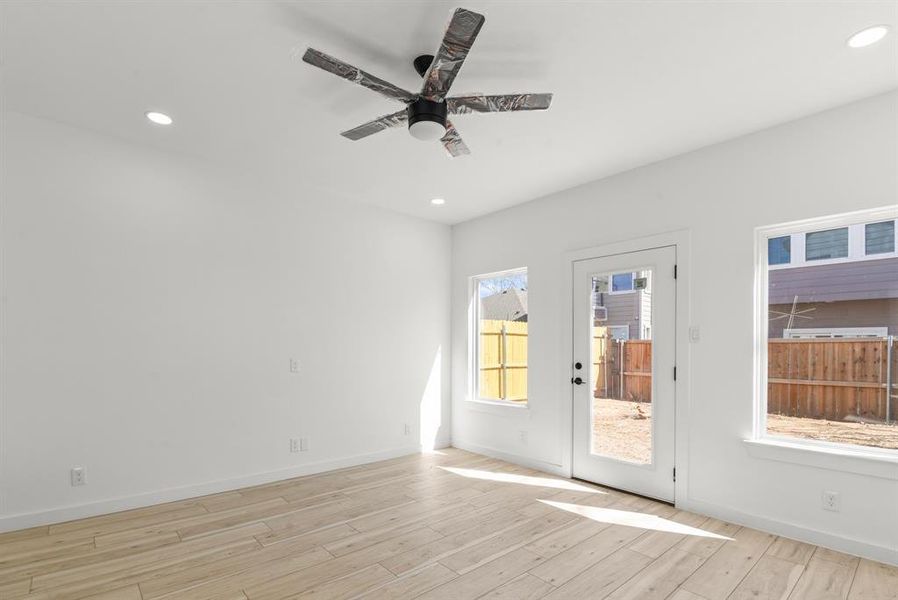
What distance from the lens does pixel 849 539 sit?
285 cm

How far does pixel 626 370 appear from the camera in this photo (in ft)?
13.5

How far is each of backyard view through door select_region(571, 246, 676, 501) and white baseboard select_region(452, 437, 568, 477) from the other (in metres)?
0.26

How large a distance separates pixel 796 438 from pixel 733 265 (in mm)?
1281

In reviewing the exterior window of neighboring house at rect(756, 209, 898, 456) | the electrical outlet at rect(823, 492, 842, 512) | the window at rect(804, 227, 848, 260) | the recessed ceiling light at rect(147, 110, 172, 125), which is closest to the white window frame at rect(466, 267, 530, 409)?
the exterior window of neighboring house at rect(756, 209, 898, 456)

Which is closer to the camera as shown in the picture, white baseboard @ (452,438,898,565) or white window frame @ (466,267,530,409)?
white baseboard @ (452,438,898,565)

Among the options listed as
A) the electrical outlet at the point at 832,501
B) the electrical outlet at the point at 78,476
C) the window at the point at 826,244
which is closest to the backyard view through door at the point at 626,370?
the window at the point at 826,244

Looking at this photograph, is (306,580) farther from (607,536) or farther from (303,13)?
(303,13)

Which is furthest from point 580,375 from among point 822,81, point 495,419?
point 822,81

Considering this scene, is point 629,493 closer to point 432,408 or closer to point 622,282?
point 622,282

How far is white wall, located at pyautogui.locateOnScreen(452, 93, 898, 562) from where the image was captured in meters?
2.88

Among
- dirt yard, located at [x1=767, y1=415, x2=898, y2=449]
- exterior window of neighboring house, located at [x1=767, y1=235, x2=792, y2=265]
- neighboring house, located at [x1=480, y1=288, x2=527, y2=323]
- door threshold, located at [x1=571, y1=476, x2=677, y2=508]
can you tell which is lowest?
door threshold, located at [x1=571, y1=476, x2=677, y2=508]

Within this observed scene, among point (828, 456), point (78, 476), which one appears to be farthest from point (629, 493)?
point (78, 476)

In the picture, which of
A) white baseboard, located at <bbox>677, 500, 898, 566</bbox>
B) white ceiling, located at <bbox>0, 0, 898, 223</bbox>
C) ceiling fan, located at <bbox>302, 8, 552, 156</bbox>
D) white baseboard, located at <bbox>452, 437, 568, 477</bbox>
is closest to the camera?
ceiling fan, located at <bbox>302, 8, 552, 156</bbox>

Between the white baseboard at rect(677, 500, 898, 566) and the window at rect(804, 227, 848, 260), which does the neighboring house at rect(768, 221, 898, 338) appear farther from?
the white baseboard at rect(677, 500, 898, 566)
